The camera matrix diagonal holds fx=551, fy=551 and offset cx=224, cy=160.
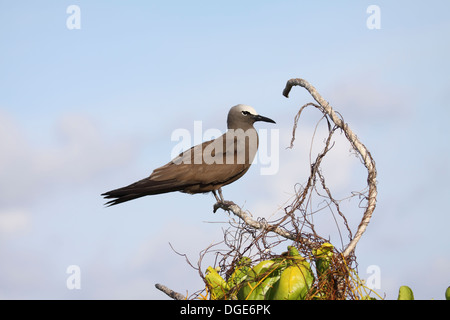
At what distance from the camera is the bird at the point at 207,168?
6418 mm

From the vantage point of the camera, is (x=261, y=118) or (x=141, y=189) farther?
(x=261, y=118)

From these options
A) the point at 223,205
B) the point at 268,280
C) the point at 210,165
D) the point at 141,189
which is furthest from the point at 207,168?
the point at 268,280

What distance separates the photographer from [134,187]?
6160 mm

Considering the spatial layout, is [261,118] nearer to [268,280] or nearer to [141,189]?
[141,189]

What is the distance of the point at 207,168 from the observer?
22.5 feet

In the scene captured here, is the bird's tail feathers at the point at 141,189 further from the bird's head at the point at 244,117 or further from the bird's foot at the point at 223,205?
the bird's head at the point at 244,117

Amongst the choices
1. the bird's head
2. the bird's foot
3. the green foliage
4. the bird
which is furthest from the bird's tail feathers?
the green foliage

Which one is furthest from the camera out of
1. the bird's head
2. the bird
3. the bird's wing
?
the bird's head

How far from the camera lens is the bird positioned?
6.42 metres

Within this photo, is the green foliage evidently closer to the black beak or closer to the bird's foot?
the bird's foot

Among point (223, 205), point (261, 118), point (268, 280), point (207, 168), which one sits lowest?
point (268, 280)

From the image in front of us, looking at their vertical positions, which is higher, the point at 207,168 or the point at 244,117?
the point at 244,117
